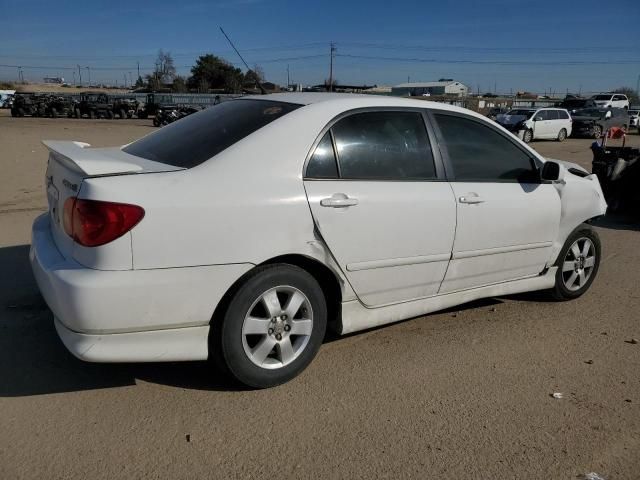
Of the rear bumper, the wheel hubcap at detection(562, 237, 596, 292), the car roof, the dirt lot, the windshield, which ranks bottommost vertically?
the dirt lot

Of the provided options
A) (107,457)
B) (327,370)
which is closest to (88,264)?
(107,457)

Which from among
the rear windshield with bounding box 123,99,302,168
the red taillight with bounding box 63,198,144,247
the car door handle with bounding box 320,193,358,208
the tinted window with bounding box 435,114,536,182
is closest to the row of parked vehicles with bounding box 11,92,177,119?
the rear windshield with bounding box 123,99,302,168

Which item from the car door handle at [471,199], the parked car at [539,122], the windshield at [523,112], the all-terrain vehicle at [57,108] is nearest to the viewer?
the car door handle at [471,199]

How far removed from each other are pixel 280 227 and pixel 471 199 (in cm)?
146

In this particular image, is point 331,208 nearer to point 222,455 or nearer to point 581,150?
point 222,455

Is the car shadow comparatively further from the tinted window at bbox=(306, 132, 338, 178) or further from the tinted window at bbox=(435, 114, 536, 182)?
the tinted window at bbox=(435, 114, 536, 182)

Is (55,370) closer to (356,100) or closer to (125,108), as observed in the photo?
(356,100)

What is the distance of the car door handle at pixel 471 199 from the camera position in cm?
375

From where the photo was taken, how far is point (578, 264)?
15.7 feet

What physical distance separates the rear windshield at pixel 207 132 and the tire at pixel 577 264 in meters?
2.64

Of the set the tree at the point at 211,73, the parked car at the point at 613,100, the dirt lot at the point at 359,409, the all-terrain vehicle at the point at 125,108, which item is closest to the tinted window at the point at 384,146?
the dirt lot at the point at 359,409

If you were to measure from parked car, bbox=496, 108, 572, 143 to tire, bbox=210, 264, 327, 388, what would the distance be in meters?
24.2

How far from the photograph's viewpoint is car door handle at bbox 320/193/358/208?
3180 millimetres

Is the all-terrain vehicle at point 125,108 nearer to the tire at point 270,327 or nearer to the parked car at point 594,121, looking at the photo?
the parked car at point 594,121
